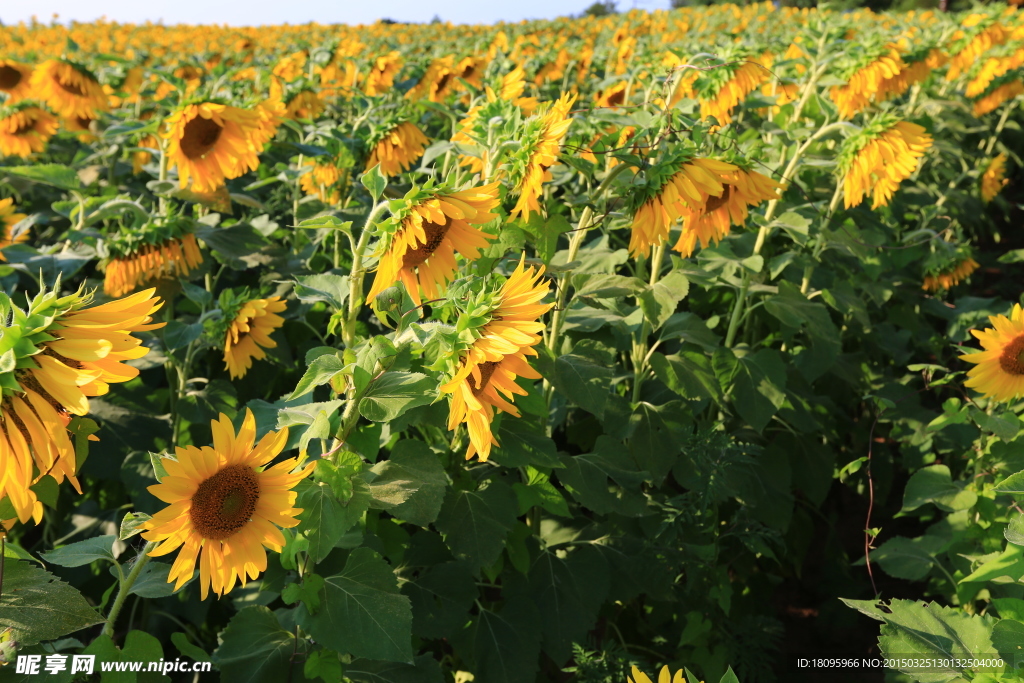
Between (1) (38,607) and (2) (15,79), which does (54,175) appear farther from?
(2) (15,79)

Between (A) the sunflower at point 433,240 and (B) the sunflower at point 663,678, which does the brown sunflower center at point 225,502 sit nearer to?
(A) the sunflower at point 433,240

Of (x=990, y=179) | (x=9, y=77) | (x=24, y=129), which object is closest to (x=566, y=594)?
(x=24, y=129)

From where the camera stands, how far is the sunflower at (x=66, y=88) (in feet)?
11.2

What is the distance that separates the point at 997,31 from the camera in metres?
4.83

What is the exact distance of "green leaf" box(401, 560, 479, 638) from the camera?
5.27 ft

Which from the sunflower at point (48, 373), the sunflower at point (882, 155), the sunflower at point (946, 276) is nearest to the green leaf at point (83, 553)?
the sunflower at point (48, 373)

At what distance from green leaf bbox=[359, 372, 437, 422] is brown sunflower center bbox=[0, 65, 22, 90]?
3636 mm

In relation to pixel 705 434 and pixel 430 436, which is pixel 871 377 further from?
pixel 430 436

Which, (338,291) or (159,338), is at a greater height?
(338,291)

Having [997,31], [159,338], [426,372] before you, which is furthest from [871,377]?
[997,31]

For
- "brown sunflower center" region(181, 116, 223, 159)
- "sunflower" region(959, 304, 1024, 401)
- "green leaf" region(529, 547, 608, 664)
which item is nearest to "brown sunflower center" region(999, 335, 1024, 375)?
"sunflower" region(959, 304, 1024, 401)

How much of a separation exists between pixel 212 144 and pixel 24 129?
1.66 m

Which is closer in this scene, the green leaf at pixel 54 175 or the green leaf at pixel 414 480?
the green leaf at pixel 414 480

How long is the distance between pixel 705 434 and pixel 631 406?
0.24 m
